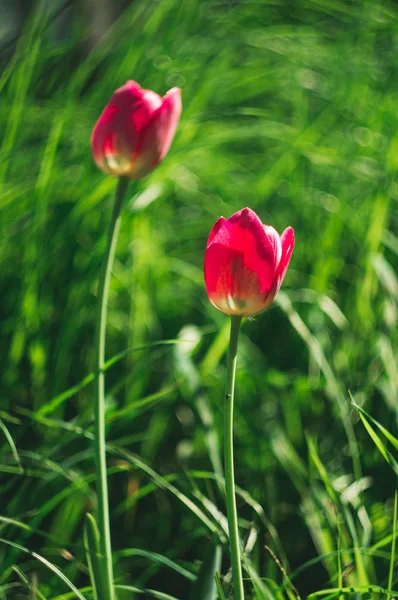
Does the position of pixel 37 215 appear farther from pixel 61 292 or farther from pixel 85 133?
pixel 85 133

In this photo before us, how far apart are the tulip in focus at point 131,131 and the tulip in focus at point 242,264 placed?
6.7 inches

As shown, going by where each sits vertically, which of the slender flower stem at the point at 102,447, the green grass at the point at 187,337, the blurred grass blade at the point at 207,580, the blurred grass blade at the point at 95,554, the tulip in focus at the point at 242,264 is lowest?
the green grass at the point at 187,337

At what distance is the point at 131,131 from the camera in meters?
0.69

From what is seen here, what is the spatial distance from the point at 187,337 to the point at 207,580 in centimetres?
47

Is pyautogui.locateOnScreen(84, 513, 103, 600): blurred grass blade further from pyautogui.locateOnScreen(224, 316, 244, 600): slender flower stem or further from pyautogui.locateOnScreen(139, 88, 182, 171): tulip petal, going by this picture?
pyautogui.locateOnScreen(139, 88, 182, 171): tulip petal

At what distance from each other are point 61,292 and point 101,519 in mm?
649

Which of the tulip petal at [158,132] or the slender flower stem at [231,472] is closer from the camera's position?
the slender flower stem at [231,472]

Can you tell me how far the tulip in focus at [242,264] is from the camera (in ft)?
1.79

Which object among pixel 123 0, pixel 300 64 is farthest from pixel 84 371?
pixel 123 0

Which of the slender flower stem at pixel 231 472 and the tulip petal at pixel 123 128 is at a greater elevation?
the tulip petal at pixel 123 128

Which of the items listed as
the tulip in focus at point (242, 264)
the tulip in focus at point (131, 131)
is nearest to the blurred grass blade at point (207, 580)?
the tulip in focus at point (242, 264)

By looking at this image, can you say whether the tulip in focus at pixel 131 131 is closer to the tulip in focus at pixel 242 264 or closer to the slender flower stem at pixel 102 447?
the slender flower stem at pixel 102 447

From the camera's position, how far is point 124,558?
3.31ft

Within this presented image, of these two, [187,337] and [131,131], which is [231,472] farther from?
[187,337]
